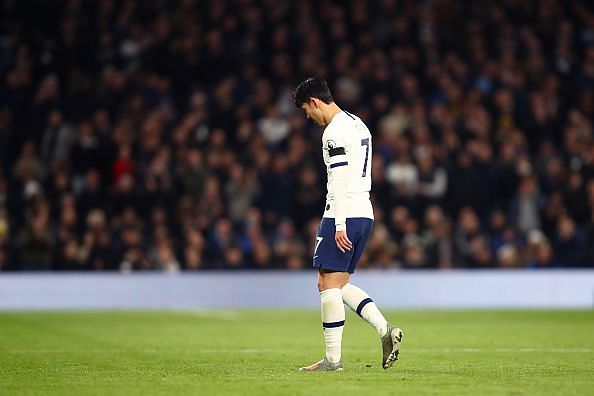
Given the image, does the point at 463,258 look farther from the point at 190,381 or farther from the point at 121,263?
the point at 190,381

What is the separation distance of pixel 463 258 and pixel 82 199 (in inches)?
276

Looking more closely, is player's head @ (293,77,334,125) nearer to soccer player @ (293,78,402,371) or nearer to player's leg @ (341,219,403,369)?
soccer player @ (293,78,402,371)

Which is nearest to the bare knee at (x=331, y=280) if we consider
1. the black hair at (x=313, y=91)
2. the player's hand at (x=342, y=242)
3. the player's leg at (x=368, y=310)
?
the player's leg at (x=368, y=310)

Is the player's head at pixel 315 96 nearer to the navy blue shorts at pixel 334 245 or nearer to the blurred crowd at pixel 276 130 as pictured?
the navy blue shorts at pixel 334 245

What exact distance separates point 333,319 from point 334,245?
616 millimetres

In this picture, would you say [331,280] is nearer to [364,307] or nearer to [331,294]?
[331,294]

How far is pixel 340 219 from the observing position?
384 inches

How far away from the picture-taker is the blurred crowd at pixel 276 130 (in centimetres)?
2227

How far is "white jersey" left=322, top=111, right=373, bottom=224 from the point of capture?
9.84 meters

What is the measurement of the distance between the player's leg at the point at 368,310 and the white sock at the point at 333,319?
17 cm

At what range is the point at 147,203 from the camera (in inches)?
883

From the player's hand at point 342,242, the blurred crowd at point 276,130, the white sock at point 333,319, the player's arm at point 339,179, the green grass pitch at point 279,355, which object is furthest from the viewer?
the blurred crowd at point 276,130

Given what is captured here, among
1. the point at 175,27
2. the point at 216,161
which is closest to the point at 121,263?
the point at 216,161

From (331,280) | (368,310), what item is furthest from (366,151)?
(368,310)
